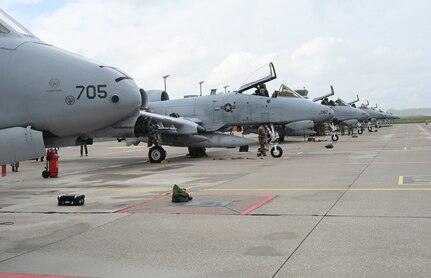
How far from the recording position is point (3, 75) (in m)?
5.04

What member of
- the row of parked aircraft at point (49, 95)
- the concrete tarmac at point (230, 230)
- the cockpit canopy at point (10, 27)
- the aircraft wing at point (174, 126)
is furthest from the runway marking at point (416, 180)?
the aircraft wing at point (174, 126)

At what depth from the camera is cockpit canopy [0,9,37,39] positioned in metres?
5.27

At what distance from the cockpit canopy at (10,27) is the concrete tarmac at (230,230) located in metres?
2.50

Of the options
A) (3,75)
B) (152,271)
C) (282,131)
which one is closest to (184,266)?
(152,271)

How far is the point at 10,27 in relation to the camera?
5.36 metres

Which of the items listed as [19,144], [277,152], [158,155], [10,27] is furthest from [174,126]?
[19,144]

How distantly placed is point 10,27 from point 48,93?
38.1 inches

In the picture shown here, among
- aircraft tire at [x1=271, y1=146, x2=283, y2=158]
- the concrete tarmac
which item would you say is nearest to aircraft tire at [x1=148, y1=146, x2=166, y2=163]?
aircraft tire at [x1=271, y1=146, x2=283, y2=158]

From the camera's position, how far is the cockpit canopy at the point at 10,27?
5.27m

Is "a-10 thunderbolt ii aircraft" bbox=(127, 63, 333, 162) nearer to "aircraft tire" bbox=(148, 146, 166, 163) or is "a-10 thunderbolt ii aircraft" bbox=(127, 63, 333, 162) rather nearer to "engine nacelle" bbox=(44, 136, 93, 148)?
"aircraft tire" bbox=(148, 146, 166, 163)

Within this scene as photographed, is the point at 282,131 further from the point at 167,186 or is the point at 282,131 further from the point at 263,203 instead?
the point at 263,203

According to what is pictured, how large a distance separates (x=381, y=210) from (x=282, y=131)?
71.7 feet

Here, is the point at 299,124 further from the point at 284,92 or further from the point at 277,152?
the point at 277,152

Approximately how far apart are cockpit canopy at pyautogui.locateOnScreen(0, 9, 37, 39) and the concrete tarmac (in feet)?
8.19
